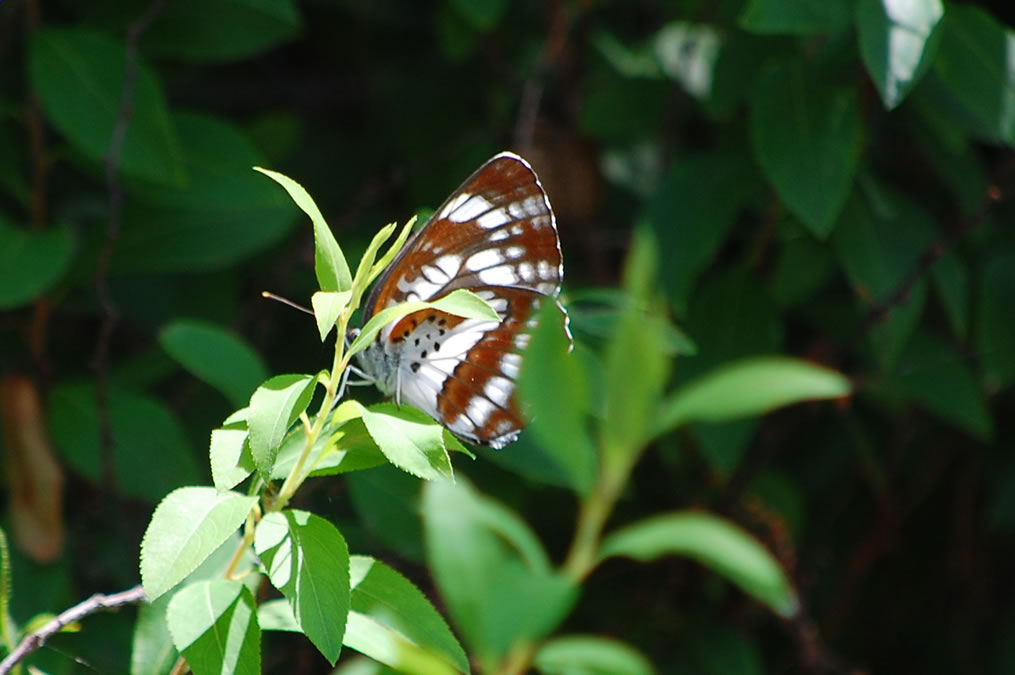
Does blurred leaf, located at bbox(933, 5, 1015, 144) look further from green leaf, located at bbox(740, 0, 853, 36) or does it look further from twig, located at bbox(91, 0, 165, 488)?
twig, located at bbox(91, 0, 165, 488)

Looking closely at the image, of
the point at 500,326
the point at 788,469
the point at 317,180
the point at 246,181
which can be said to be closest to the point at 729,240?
the point at 788,469

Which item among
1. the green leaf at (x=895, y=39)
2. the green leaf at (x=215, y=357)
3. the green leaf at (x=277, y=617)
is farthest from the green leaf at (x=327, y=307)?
the green leaf at (x=895, y=39)

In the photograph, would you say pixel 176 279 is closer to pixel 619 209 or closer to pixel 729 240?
pixel 619 209

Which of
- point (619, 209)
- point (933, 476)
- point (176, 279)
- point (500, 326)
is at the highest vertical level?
point (500, 326)

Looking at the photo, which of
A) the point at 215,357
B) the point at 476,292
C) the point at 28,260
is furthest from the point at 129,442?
the point at 476,292

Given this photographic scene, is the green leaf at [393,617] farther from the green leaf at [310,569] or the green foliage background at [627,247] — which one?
the green foliage background at [627,247]

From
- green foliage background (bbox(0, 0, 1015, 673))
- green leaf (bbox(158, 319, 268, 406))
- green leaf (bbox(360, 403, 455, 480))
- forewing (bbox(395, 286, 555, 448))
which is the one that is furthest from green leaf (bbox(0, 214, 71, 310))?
green leaf (bbox(360, 403, 455, 480))
